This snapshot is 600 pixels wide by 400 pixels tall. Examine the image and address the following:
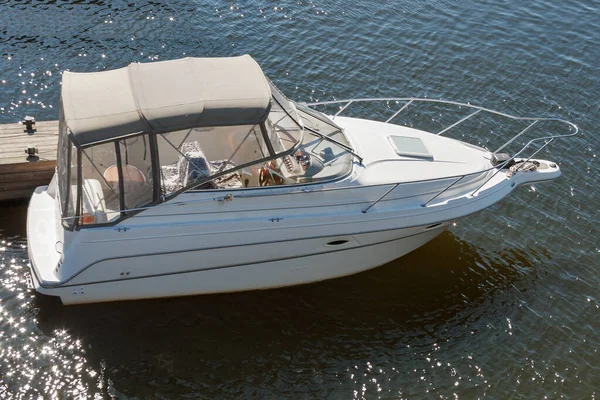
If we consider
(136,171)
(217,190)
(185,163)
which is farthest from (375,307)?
(136,171)

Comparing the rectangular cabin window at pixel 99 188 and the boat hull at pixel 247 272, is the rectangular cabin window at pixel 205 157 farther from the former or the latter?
the boat hull at pixel 247 272

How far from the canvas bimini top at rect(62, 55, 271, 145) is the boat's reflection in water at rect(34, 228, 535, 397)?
3.16 meters

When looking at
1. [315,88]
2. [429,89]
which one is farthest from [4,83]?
[429,89]

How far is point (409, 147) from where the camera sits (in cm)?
1191

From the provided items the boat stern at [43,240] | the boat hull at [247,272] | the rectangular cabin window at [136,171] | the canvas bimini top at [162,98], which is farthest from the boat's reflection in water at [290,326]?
the canvas bimini top at [162,98]

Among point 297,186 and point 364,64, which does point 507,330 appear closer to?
point 297,186

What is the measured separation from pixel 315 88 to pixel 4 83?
7434mm

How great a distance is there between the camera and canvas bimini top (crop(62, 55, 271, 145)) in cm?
985

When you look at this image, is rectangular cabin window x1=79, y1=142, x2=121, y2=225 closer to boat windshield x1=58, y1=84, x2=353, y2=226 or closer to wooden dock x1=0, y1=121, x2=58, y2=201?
boat windshield x1=58, y1=84, x2=353, y2=226

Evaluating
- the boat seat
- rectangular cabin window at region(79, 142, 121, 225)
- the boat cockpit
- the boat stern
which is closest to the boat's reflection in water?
the boat stern

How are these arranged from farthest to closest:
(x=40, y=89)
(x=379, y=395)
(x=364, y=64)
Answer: (x=364, y=64)
(x=40, y=89)
(x=379, y=395)

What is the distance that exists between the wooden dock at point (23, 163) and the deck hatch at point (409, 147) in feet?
20.6

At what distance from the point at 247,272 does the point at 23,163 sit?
4.90 metres

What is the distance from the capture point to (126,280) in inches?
425
